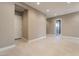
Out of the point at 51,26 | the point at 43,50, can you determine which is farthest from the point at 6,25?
the point at 51,26

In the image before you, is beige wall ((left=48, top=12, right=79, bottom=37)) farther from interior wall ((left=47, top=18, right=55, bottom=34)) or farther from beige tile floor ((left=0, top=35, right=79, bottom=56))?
beige tile floor ((left=0, top=35, right=79, bottom=56))

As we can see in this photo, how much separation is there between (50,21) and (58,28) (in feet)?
5.63

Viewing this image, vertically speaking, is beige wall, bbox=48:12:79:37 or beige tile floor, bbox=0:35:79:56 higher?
beige wall, bbox=48:12:79:37

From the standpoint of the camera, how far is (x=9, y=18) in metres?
4.97

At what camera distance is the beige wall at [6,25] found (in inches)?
176

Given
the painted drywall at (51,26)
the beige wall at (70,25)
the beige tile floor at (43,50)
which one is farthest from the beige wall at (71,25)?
the beige tile floor at (43,50)

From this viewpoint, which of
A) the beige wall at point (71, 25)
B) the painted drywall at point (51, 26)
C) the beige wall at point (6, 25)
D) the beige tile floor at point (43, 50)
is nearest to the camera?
the beige tile floor at point (43, 50)

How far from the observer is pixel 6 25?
4.77m

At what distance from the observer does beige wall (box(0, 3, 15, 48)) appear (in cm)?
447

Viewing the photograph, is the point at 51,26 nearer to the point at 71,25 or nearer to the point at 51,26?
the point at 51,26

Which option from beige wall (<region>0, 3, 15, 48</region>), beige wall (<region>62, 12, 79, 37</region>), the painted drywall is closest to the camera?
beige wall (<region>0, 3, 15, 48</region>)

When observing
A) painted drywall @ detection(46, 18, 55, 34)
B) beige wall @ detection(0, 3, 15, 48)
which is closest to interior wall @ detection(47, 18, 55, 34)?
painted drywall @ detection(46, 18, 55, 34)

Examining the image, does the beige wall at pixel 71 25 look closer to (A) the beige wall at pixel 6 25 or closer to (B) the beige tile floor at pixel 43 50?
(B) the beige tile floor at pixel 43 50

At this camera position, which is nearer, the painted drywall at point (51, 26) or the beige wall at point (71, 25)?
the beige wall at point (71, 25)
